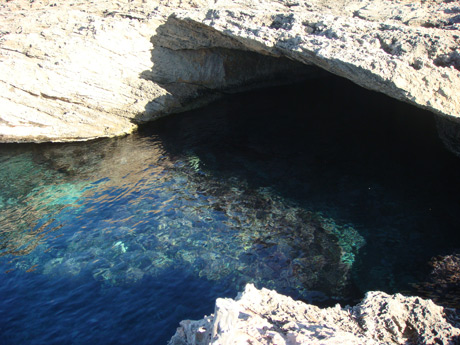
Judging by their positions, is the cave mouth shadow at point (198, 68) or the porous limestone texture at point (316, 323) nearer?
the porous limestone texture at point (316, 323)

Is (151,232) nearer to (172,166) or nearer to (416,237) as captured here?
(172,166)

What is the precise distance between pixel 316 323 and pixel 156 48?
62.4 ft

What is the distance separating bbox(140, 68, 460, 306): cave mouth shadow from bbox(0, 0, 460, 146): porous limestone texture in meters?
2.25

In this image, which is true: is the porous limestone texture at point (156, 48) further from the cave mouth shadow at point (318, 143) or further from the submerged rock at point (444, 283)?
the submerged rock at point (444, 283)

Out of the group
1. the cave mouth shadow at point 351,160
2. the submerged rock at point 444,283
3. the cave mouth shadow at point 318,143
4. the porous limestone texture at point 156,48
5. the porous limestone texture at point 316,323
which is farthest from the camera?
the porous limestone texture at point 156,48

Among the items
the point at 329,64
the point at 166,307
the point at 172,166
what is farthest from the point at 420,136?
the point at 166,307

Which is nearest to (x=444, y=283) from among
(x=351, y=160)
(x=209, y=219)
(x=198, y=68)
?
(x=209, y=219)

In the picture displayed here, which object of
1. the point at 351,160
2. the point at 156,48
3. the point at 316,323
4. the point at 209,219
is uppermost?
the point at 156,48

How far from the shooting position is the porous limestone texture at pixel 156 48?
47.1ft

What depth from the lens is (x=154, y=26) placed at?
2167 centimetres

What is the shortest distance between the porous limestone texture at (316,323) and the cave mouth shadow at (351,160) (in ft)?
8.13

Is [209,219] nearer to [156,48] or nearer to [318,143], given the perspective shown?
[318,143]

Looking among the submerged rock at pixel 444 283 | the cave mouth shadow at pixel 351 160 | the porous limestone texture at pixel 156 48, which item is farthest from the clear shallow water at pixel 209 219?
the porous limestone texture at pixel 156 48

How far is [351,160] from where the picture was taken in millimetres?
16734
